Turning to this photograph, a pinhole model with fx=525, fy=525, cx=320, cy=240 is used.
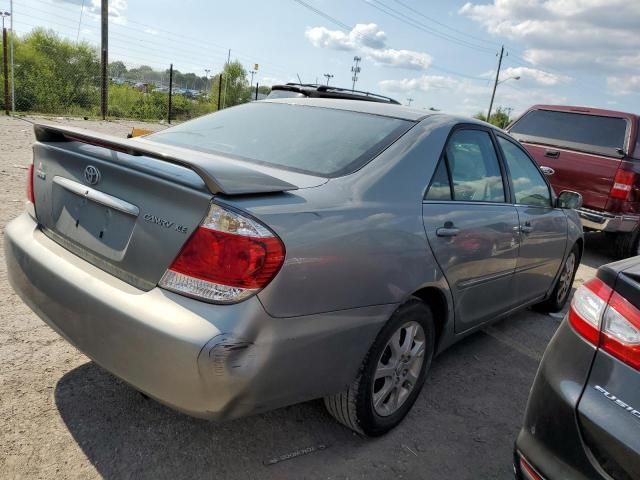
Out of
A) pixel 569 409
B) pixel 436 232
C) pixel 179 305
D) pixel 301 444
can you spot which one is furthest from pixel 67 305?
pixel 569 409

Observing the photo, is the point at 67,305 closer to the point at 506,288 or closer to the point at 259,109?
the point at 259,109

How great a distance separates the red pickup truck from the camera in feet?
22.2

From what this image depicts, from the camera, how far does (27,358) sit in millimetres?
2777

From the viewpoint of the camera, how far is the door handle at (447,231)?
2.56 metres

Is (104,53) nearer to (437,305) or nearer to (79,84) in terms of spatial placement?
(79,84)

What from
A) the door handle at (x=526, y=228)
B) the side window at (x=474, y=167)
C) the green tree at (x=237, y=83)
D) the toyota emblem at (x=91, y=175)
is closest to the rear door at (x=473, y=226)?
the side window at (x=474, y=167)

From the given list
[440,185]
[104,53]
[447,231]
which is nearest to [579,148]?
[440,185]

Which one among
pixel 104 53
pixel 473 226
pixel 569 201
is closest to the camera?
pixel 473 226

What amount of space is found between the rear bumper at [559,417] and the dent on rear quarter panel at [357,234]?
71 cm

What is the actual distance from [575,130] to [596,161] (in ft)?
3.20

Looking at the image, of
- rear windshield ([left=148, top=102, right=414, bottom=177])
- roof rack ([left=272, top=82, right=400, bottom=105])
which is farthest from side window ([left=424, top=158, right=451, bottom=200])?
roof rack ([left=272, top=82, right=400, bottom=105])

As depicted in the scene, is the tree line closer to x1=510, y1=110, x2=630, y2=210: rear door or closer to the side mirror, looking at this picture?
x1=510, y1=110, x2=630, y2=210: rear door

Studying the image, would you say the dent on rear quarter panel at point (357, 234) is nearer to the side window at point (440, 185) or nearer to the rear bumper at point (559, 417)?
the side window at point (440, 185)

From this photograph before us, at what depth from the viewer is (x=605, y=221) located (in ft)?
22.0
